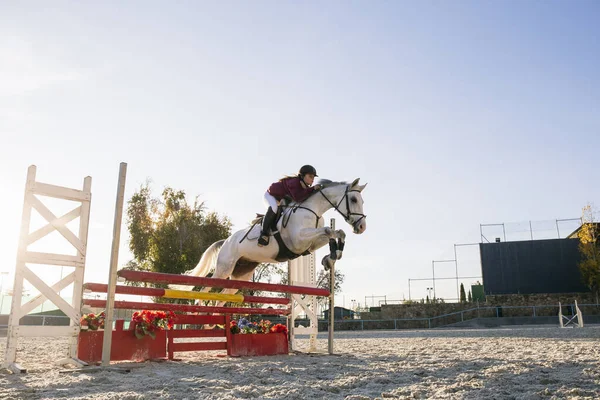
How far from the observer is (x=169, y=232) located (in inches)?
1016

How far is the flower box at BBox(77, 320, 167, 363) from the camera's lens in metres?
5.77

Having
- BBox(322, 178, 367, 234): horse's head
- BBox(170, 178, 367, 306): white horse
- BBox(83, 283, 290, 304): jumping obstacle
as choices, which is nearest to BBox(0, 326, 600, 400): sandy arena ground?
BBox(83, 283, 290, 304): jumping obstacle

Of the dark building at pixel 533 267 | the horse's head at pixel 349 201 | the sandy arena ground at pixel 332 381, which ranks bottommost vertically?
the sandy arena ground at pixel 332 381

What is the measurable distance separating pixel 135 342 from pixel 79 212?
1.62 meters

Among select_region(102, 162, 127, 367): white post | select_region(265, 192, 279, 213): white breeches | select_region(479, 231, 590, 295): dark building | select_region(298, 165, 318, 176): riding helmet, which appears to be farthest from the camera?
select_region(479, 231, 590, 295): dark building

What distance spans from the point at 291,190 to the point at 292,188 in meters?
0.03

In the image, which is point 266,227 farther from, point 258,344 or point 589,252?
point 589,252

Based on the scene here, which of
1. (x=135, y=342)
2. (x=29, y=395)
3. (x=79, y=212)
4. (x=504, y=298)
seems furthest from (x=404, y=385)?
(x=504, y=298)

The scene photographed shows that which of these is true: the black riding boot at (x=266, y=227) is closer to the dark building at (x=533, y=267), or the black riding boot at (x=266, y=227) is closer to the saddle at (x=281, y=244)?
the saddle at (x=281, y=244)

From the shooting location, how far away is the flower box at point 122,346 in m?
5.77

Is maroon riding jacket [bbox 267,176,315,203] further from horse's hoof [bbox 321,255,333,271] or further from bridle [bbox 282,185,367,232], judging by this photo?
horse's hoof [bbox 321,255,333,271]

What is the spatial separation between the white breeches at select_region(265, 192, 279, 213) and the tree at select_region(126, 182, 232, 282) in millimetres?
17889

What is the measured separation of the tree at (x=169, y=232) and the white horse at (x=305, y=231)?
57.4 ft

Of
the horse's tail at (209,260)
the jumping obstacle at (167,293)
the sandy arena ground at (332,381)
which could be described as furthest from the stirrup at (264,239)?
the sandy arena ground at (332,381)
